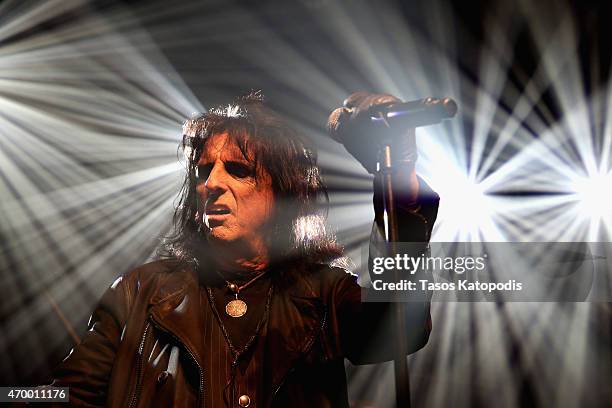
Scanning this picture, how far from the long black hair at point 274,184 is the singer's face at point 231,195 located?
1.1 inches

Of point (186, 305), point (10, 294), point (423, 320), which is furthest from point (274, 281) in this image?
point (10, 294)

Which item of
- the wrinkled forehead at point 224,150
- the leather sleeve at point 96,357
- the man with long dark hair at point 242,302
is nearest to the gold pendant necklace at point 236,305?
the man with long dark hair at point 242,302

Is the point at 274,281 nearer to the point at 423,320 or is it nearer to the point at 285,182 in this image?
the point at 285,182

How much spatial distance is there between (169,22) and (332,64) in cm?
73

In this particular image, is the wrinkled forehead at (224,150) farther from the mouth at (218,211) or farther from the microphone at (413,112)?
the microphone at (413,112)

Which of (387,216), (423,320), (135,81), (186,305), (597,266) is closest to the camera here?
(387,216)

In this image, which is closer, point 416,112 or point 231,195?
point 416,112

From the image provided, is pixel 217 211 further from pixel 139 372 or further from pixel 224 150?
pixel 139 372

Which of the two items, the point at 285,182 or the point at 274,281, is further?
the point at 285,182

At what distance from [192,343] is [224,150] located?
1.88 ft

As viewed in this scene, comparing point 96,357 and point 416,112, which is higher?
point 416,112

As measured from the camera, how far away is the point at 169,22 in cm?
232

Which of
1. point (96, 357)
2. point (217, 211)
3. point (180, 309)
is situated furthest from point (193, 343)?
point (217, 211)

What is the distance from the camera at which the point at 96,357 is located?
53.0 inches
